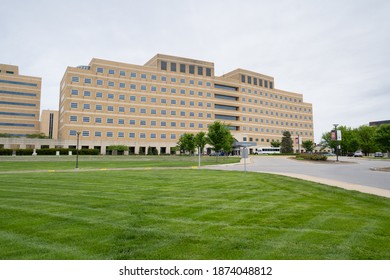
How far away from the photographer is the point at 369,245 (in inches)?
179

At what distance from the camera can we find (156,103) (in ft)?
250

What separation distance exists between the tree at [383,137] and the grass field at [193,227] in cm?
2549

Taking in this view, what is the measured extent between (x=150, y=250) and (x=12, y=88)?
105 m

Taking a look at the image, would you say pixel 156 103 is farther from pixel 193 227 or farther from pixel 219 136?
pixel 193 227

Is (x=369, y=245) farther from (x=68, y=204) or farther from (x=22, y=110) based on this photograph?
(x=22, y=110)

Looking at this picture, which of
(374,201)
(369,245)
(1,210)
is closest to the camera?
(369,245)

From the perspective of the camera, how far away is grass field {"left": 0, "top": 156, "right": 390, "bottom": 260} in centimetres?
429

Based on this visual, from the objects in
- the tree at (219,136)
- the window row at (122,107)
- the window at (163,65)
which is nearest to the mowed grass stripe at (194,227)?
the tree at (219,136)

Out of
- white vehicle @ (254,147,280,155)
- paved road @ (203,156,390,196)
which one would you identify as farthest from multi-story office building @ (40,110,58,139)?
paved road @ (203,156,390,196)

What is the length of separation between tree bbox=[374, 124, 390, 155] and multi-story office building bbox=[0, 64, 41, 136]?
97136 mm

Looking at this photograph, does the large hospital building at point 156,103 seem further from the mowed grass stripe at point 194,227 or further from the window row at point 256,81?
the mowed grass stripe at point 194,227

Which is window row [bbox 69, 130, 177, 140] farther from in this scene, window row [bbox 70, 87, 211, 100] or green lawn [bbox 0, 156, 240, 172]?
green lawn [bbox 0, 156, 240, 172]
